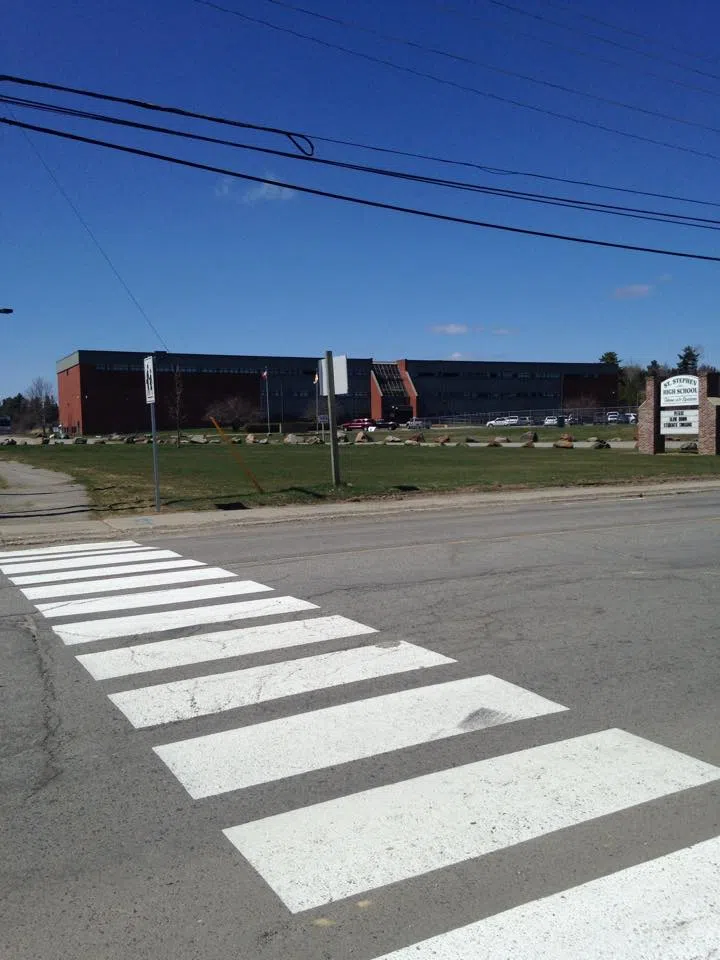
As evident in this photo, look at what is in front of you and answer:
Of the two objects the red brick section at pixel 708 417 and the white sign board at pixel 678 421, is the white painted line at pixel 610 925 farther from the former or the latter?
the white sign board at pixel 678 421

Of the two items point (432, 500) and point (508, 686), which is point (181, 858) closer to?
point (508, 686)

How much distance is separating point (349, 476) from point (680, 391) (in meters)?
19.1

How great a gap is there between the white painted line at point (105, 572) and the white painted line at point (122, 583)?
0.25 meters

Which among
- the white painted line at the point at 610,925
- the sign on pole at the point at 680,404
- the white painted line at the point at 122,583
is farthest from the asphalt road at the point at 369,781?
the sign on pole at the point at 680,404

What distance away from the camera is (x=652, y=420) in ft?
124

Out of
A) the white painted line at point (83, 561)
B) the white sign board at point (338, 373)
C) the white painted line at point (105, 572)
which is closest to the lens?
the white painted line at point (105, 572)

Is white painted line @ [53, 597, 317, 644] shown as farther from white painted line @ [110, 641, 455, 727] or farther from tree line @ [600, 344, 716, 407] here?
tree line @ [600, 344, 716, 407]

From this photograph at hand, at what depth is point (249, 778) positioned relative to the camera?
14.4 feet

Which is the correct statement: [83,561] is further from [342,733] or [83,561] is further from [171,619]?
[342,733]

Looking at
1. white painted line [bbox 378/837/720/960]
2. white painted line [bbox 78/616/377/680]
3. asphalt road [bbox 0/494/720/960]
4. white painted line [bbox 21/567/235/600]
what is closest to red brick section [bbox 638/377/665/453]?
asphalt road [bbox 0/494/720/960]

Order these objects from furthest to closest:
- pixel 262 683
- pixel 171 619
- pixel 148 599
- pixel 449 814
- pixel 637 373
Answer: pixel 637 373
pixel 148 599
pixel 171 619
pixel 262 683
pixel 449 814

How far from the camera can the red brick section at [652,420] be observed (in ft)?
123

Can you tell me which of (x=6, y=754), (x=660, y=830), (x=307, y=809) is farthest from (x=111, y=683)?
(x=660, y=830)

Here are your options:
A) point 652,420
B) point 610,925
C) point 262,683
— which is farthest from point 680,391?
point 610,925
